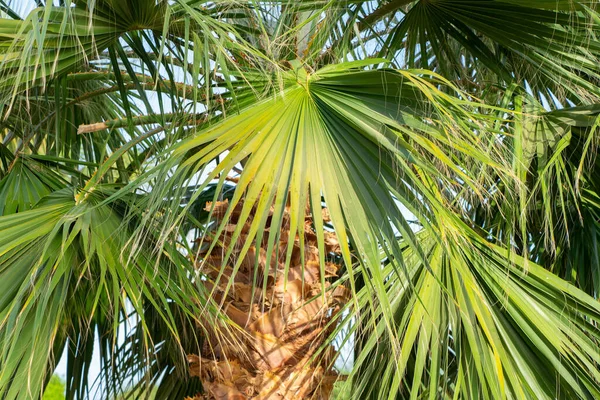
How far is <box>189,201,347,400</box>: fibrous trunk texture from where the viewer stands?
8.04 ft

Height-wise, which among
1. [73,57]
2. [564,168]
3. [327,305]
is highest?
[73,57]

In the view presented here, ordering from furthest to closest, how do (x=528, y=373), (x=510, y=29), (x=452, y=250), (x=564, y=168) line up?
(x=510, y=29) < (x=564, y=168) < (x=452, y=250) < (x=528, y=373)

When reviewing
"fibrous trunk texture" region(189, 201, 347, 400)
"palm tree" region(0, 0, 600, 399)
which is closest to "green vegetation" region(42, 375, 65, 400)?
"palm tree" region(0, 0, 600, 399)

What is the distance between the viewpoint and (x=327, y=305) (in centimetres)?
257

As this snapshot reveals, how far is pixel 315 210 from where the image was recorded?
2.04m

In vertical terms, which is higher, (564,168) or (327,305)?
(564,168)

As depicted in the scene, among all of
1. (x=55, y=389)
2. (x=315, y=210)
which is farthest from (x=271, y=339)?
(x=55, y=389)

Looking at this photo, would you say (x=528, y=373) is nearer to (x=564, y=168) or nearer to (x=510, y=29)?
(x=564, y=168)

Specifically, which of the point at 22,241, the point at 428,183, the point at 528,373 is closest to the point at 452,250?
the point at 428,183

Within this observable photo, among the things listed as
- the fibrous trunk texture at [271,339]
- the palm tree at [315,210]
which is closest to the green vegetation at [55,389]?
the palm tree at [315,210]

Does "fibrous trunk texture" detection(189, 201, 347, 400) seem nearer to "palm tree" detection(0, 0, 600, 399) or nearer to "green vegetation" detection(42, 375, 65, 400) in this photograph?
"palm tree" detection(0, 0, 600, 399)

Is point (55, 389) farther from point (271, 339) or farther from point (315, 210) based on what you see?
point (315, 210)

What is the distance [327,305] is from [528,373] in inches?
27.2

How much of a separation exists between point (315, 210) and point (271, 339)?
62 centimetres
